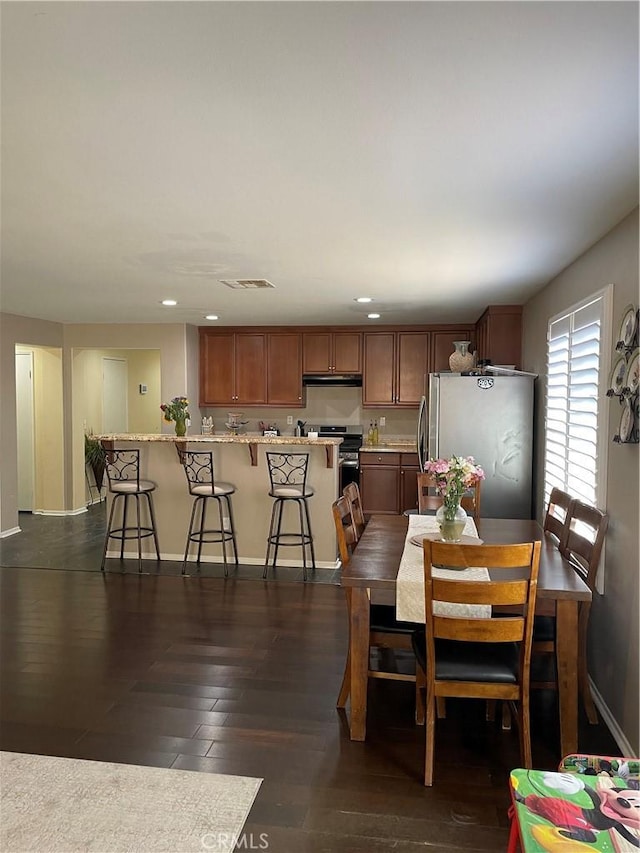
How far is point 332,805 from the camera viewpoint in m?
2.20

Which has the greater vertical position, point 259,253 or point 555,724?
point 259,253

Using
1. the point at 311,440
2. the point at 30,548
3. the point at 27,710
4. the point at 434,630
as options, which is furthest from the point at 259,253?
the point at 30,548

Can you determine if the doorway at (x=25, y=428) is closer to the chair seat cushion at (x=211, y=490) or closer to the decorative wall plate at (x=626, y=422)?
the chair seat cushion at (x=211, y=490)

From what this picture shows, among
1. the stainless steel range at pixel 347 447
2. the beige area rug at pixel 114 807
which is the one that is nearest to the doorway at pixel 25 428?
the stainless steel range at pixel 347 447

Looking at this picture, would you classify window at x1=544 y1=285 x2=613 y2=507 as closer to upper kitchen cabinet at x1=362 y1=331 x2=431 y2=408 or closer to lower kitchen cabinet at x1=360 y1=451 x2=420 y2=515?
lower kitchen cabinet at x1=360 y1=451 x2=420 y2=515

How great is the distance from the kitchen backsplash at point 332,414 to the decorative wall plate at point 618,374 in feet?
15.2

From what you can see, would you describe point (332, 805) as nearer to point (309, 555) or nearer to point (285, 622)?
point (285, 622)

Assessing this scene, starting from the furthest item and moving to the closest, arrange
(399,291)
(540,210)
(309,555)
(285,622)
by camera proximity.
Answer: (309,555) < (399,291) < (285,622) < (540,210)

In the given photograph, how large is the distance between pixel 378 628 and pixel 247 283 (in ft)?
9.33

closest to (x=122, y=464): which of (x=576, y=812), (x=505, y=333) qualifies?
(x=505, y=333)

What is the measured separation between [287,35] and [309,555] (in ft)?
14.7

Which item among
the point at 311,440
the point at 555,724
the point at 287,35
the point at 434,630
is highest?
the point at 287,35

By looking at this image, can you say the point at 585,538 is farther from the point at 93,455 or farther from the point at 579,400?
the point at 93,455

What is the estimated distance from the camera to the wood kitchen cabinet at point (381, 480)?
6969 mm
